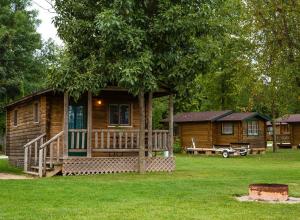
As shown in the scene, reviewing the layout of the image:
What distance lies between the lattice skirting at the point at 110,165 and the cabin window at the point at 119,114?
2.42m

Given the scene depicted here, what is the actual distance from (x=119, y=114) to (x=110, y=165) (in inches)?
122

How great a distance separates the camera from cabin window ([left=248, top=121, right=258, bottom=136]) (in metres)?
41.7

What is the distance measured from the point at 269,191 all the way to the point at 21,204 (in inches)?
221

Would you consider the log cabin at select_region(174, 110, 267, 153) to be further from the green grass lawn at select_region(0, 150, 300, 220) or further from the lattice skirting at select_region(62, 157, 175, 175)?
the green grass lawn at select_region(0, 150, 300, 220)

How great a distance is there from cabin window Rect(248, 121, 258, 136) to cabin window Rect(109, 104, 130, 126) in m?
20.3

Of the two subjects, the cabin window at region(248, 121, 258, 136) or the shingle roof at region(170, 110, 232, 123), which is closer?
the shingle roof at region(170, 110, 232, 123)

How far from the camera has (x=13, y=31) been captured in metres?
44.9

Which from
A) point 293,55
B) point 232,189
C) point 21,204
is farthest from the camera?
point 293,55

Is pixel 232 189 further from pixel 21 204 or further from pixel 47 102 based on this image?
pixel 47 102

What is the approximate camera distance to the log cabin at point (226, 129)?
40812 mm

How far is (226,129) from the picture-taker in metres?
41.7

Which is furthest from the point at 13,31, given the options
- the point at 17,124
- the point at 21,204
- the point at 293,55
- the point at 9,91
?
the point at 21,204

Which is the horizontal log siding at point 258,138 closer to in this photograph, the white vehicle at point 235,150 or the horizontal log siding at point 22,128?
the white vehicle at point 235,150

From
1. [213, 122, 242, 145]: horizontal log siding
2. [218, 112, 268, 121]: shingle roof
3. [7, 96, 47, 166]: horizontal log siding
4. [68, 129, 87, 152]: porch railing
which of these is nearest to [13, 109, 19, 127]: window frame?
[7, 96, 47, 166]: horizontal log siding
